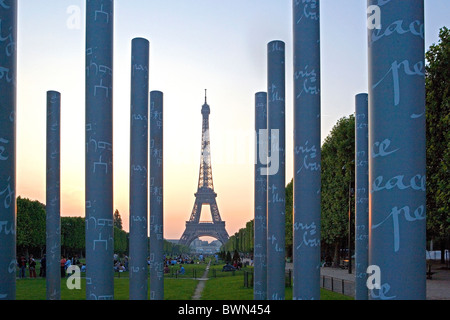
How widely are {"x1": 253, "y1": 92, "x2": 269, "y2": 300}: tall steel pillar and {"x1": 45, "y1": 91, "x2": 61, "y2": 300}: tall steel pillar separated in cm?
837

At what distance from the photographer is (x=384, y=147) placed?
8.21m

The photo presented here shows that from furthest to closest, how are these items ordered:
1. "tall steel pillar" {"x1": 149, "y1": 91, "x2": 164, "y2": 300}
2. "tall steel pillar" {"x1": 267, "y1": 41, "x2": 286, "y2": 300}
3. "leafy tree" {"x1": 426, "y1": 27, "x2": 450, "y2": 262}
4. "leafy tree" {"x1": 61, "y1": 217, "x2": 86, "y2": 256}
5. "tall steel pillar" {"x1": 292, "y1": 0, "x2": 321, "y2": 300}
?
"leafy tree" {"x1": 61, "y1": 217, "x2": 86, "y2": 256} < "leafy tree" {"x1": 426, "y1": 27, "x2": 450, "y2": 262} < "tall steel pillar" {"x1": 149, "y1": 91, "x2": 164, "y2": 300} < "tall steel pillar" {"x1": 267, "y1": 41, "x2": 286, "y2": 300} < "tall steel pillar" {"x1": 292, "y1": 0, "x2": 321, "y2": 300}

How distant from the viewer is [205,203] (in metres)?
162

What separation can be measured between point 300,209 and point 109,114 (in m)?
5.11

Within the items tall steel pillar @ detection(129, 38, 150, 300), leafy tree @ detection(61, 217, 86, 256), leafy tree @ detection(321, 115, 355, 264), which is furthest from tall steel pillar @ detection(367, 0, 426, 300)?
leafy tree @ detection(61, 217, 86, 256)

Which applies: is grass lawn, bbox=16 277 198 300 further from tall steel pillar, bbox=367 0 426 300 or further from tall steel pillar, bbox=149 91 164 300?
tall steel pillar, bbox=367 0 426 300

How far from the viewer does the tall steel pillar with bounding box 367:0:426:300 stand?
7.98m

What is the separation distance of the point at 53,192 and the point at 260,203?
8887mm

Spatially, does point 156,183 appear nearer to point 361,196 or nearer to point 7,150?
point 361,196

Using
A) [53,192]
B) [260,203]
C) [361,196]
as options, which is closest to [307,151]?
[260,203]

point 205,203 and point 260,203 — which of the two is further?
point 205,203
